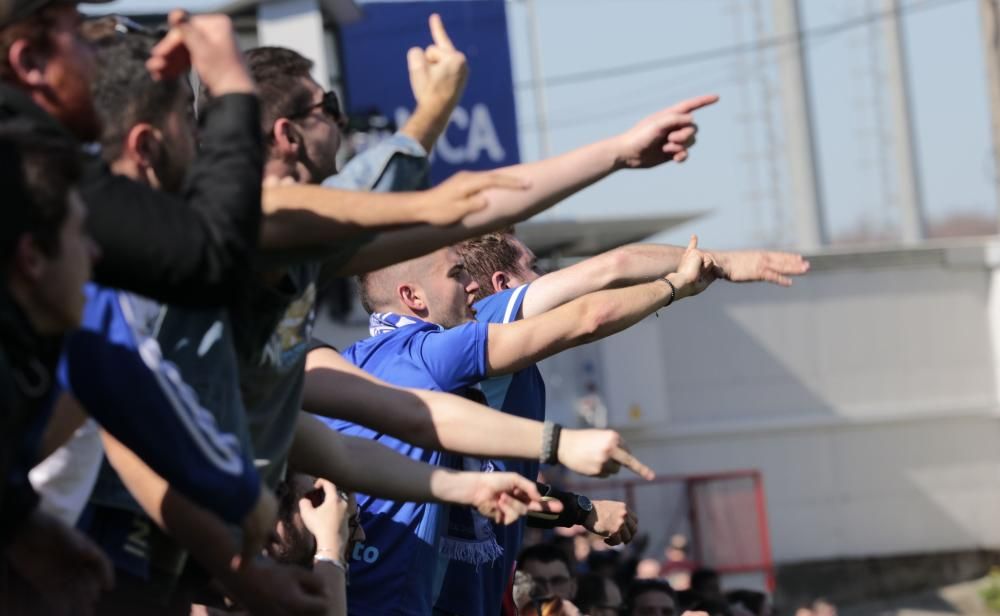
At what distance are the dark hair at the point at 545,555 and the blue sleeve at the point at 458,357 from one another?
10.6ft

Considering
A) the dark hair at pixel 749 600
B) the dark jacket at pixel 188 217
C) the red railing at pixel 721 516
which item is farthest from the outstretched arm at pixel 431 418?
the red railing at pixel 721 516

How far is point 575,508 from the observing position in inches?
221

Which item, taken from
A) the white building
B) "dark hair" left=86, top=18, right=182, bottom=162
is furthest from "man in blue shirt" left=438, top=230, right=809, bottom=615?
the white building

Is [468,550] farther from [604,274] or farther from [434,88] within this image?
[434,88]

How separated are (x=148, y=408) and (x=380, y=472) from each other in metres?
1.01

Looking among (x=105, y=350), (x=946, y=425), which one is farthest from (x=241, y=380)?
(x=946, y=425)

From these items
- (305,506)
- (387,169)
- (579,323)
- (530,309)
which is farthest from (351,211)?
(530,309)

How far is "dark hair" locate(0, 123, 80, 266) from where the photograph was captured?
2.61 meters

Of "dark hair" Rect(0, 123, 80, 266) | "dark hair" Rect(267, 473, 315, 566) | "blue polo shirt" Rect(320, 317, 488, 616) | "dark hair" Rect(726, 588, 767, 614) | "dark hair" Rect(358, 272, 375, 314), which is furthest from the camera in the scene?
"dark hair" Rect(726, 588, 767, 614)

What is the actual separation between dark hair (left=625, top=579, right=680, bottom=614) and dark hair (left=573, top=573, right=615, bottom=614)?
5.2 inches

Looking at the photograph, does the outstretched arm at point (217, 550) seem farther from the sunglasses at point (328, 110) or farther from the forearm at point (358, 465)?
the sunglasses at point (328, 110)

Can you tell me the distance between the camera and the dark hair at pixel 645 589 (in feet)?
26.7

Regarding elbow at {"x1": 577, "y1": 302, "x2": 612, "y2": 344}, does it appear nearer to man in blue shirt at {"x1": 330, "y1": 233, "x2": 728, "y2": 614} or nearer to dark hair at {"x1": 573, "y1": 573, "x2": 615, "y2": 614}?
man in blue shirt at {"x1": 330, "y1": 233, "x2": 728, "y2": 614}

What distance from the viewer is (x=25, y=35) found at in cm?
298
